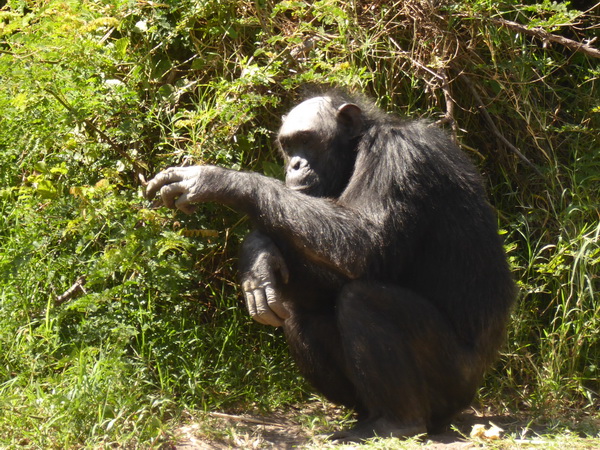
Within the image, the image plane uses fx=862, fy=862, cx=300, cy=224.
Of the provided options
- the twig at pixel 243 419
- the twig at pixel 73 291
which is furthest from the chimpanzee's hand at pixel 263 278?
the twig at pixel 73 291

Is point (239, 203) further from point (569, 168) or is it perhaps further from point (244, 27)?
point (569, 168)

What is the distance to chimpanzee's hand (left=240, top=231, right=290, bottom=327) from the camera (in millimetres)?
4734

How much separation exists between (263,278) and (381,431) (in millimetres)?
1052

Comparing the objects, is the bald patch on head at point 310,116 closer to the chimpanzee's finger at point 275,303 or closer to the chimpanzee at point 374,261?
the chimpanzee at point 374,261

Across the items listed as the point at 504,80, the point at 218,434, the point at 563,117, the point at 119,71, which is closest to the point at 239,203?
the point at 218,434

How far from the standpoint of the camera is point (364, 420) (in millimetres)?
4938

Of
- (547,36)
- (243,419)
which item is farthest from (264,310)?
(547,36)

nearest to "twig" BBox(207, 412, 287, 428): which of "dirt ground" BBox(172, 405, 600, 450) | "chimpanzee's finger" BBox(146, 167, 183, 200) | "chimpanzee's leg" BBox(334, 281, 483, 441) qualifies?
"dirt ground" BBox(172, 405, 600, 450)

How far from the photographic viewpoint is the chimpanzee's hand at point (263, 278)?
4734 millimetres

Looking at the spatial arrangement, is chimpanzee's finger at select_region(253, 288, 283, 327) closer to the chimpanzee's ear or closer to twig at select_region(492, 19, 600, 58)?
the chimpanzee's ear

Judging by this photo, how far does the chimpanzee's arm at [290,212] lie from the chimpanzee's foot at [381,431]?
822mm

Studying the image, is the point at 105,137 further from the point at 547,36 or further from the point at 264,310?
the point at 547,36

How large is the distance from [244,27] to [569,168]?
8.46 ft

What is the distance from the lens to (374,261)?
4.83 metres
